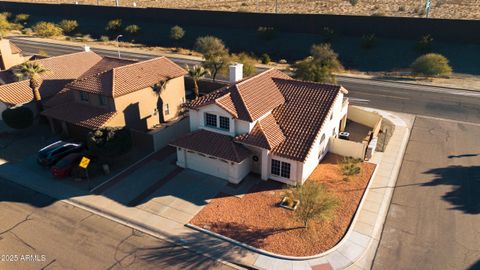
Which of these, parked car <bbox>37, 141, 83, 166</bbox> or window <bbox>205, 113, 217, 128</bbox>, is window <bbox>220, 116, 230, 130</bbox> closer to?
window <bbox>205, 113, 217, 128</bbox>

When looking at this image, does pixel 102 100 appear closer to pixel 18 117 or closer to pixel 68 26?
pixel 18 117

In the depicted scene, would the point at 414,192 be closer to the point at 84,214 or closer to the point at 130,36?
the point at 84,214

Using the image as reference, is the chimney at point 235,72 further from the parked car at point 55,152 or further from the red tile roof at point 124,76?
the parked car at point 55,152

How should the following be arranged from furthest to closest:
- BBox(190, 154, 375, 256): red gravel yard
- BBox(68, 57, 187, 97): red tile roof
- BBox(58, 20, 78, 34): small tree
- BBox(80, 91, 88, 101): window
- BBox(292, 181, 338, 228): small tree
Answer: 1. BBox(58, 20, 78, 34): small tree
2. BBox(80, 91, 88, 101): window
3. BBox(68, 57, 187, 97): red tile roof
4. BBox(292, 181, 338, 228): small tree
5. BBox(190, 154, 375, 256): red gravel yard

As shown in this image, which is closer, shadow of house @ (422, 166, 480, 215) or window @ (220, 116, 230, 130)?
shadow of house @ (422, 166, 480, 215)

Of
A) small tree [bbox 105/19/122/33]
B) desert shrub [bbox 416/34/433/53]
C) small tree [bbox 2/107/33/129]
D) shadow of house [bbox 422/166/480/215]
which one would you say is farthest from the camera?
small tree [bbox 105/19/122/33]

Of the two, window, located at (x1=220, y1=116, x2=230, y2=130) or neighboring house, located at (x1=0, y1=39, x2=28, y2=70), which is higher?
neighboring house, located at (x1=0, y1=39, x2=28, y2=70)

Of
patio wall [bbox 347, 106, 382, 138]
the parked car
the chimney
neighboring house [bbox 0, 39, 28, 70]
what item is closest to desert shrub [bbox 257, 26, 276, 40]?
patio wall [bbox 347, 106, 382, 138]

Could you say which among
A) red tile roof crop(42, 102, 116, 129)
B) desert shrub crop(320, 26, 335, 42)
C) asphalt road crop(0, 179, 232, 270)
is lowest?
asphalt road crop(0, 179, 232, 270)
